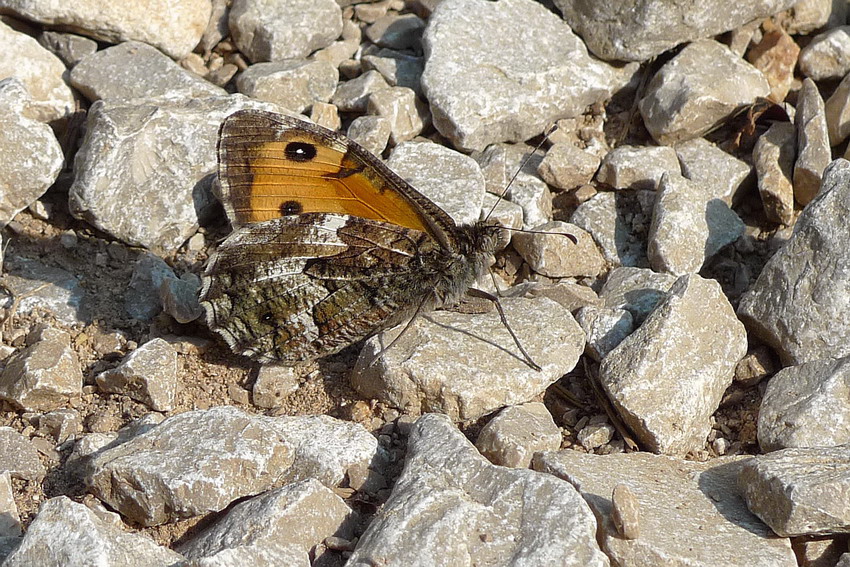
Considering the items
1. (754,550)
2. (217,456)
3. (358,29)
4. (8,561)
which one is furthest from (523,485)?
(358,29)

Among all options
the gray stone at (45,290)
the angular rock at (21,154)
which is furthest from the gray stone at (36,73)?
the gray stone at (45,290)

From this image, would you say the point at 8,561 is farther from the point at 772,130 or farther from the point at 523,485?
the point at 772,130

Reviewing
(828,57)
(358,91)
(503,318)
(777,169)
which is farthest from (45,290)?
(828,57)

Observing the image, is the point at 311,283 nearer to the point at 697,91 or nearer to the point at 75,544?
the point at 75,544

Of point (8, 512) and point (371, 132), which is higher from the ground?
point (371, 132)

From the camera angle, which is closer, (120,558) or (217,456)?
(120,558)

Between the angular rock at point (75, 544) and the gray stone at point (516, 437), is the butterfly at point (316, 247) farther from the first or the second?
the angular rock at point (75, 544)

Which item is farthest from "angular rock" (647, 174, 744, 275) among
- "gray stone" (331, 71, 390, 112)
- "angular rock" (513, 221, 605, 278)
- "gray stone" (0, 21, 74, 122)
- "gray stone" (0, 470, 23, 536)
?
"gray stone" (0, 21, 74, 122)
